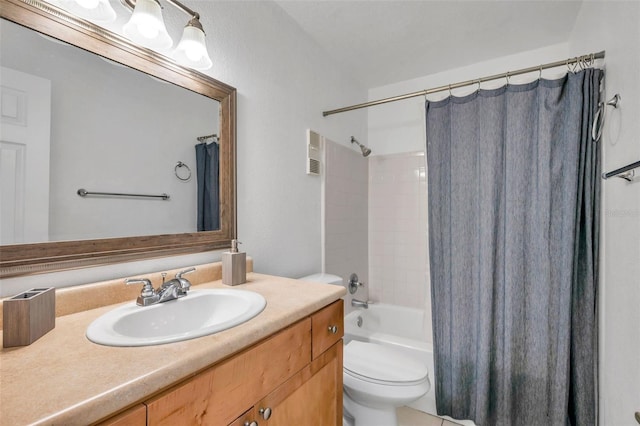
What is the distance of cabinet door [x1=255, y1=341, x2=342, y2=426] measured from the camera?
0.80m

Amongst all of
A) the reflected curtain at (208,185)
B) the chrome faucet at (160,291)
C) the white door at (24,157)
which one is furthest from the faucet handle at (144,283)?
the reflected curtain at (208,185)

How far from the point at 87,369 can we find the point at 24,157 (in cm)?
63

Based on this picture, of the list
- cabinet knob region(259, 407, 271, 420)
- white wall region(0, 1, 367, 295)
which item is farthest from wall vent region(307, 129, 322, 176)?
cabinet knob region(259, 407, 271, 420)

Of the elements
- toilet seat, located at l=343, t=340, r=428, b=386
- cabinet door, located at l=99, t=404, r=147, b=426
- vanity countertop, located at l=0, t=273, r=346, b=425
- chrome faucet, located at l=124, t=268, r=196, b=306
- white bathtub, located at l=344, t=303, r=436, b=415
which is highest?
chrome faucet, located at l=124, t=268, r=196, b=306

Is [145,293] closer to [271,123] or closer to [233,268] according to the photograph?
[233,268]

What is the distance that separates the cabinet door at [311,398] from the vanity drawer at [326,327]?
1.2 inches

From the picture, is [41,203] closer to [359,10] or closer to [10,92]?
[10,92]

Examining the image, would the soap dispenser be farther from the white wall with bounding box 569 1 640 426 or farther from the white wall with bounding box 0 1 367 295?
the white wall with bounding box 569 1 640 426

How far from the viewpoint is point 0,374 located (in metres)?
0.52

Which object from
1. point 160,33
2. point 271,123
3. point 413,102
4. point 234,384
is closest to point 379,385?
point 234,384

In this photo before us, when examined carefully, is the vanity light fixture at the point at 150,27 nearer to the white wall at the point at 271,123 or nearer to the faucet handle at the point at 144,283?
the white wall at the point at 271,123

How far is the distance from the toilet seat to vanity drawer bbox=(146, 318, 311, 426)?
2.29 ft

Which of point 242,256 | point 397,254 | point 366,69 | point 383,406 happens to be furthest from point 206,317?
point 366,69

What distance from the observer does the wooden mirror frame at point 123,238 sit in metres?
0.80
